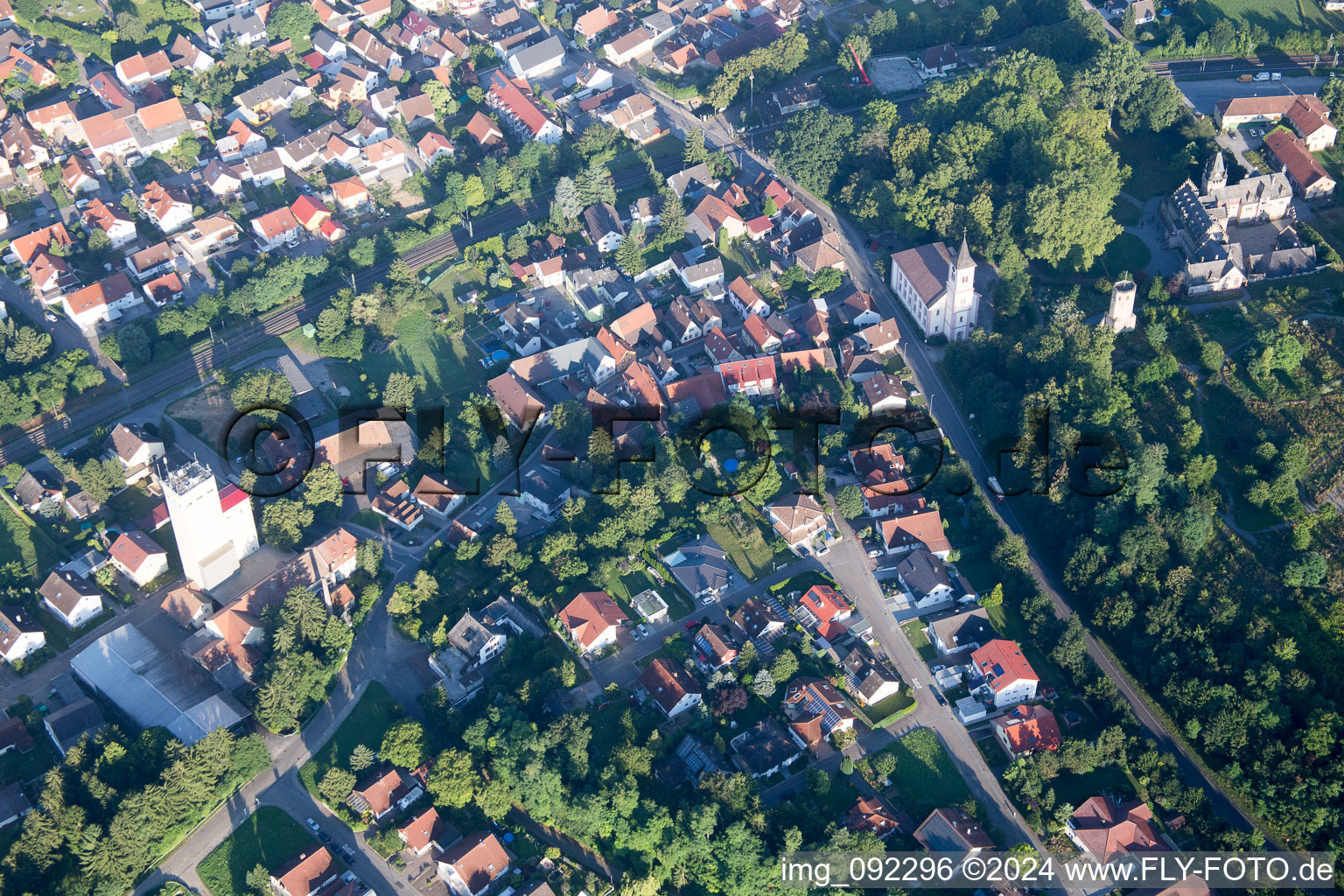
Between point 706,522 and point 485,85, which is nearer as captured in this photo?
point 706,522

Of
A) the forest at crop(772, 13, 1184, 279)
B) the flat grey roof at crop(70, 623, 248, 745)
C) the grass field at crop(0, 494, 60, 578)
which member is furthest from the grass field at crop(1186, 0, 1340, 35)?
the grass field at crop(0, 494, 60, 578)

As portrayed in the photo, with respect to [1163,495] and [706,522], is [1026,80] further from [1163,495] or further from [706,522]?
[706,522]

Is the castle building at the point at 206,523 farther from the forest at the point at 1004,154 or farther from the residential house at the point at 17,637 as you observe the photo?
the forest at the point at 1004,154

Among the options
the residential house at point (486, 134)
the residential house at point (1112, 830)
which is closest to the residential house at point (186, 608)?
the residential house at point (1112, 830)

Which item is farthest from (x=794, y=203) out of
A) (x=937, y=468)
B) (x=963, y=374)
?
(x=937, y=468)

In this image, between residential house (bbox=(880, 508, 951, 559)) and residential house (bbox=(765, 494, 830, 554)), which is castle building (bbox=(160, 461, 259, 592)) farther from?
residential house (bbox=(880, 508, 951, 559))
